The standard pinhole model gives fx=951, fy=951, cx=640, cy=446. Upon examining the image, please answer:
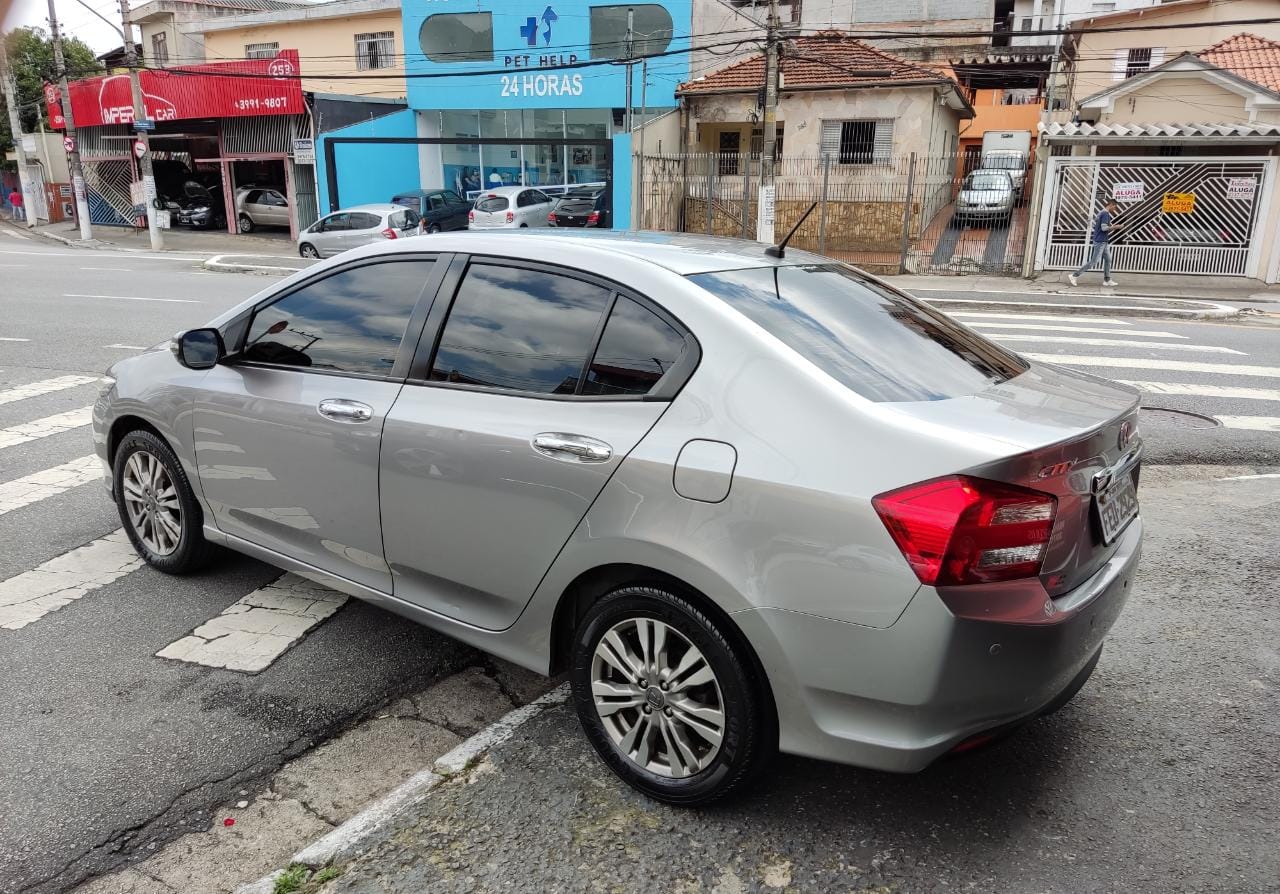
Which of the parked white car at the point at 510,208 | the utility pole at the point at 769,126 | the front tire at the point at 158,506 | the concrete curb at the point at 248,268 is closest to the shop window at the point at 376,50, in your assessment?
the parked white car at the point at 510,208

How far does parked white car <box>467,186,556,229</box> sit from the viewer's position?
79.3 feet

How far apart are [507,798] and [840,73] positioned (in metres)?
24.5

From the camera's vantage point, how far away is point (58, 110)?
35812 millimetres

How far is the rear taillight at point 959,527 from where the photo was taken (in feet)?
7.71

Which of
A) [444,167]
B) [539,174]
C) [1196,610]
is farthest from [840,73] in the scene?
[1196,610]

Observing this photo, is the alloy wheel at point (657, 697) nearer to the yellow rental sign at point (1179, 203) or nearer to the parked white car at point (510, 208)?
the yellow rental sign at point (1179, 203)

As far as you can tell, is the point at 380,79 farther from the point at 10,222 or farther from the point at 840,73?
the point at 10,222

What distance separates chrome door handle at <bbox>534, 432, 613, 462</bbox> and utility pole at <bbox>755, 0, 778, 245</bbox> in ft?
55.9

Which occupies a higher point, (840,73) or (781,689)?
(840,73)

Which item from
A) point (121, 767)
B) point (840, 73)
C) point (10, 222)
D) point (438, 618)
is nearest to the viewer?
point (121, 767)

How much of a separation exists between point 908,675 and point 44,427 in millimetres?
7224

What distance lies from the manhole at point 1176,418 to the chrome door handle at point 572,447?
626 centimetres

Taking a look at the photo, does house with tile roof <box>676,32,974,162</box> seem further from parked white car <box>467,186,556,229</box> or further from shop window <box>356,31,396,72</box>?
shop window <box>356,31,396,72</box>

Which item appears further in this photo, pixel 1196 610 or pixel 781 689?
pixel 1196 610
